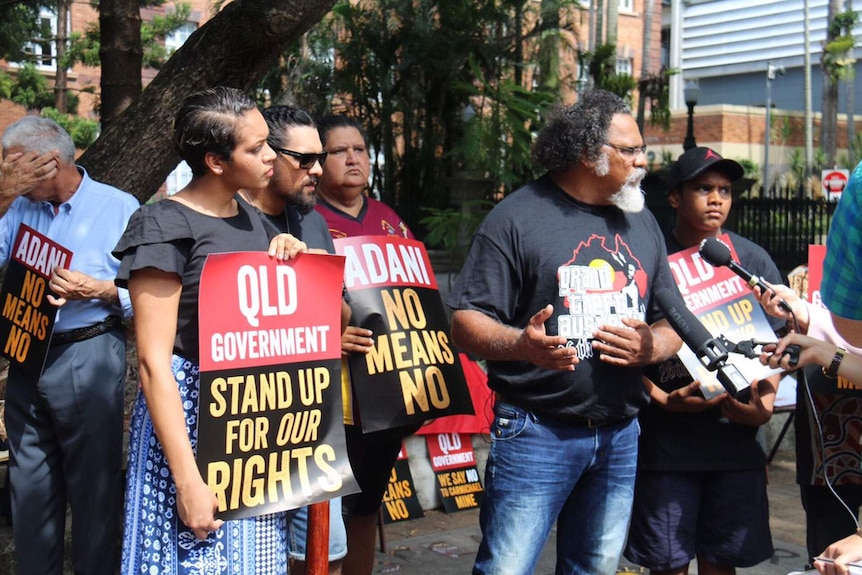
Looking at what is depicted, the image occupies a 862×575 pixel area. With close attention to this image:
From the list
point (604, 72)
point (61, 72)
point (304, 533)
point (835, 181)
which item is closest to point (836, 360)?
point (304, 533)

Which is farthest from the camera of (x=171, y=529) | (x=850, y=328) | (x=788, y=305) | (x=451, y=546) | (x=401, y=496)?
(x=401, y=496)

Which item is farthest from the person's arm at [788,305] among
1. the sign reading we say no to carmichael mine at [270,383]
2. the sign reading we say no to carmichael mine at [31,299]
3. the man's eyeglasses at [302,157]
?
the sign reading we say no to carmichael mine at [31,299]

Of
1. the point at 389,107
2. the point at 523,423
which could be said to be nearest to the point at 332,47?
the point at 389,107

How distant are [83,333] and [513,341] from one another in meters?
1.81

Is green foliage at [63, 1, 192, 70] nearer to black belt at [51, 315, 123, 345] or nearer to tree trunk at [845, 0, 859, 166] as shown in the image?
black belt at [51, 315, 123, 345]

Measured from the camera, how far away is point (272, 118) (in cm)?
350

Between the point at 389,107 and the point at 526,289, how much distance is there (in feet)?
25.6

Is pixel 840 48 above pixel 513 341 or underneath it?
above

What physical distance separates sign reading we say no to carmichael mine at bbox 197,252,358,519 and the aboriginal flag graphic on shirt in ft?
2.40

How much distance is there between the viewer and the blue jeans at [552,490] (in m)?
3.26

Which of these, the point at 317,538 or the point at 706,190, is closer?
the point at 317,538

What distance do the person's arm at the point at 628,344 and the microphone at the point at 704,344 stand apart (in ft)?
0.30

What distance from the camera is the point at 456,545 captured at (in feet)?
18.2

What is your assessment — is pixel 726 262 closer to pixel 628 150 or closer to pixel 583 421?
pixel 628 150
